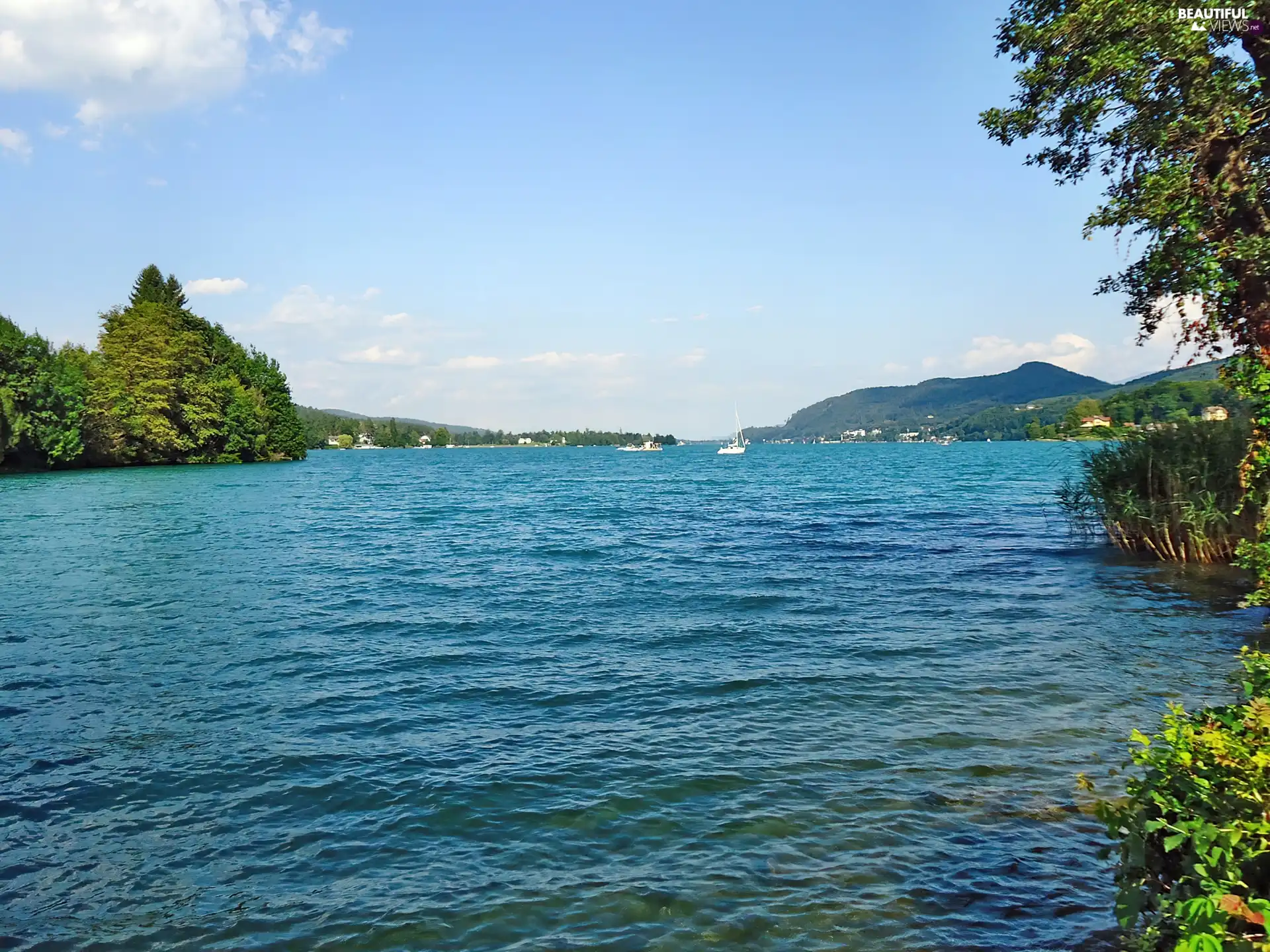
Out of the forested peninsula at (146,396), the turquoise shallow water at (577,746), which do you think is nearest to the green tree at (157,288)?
the forested peninsula at (146,396)

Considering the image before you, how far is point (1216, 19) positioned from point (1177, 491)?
53.7ft

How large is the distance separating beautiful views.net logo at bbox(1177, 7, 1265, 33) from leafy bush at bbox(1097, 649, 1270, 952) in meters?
6.90

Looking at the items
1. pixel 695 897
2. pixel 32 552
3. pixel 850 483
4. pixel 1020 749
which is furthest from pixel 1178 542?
pixel 850 483

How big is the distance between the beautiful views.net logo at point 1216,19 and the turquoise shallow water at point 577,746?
311 inches

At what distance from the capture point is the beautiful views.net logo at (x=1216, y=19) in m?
8.05

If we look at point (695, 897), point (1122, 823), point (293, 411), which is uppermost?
point (293, 411)

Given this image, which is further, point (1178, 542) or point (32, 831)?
point (1178, 542)

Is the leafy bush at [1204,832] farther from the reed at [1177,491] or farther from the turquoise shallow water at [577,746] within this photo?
the reed at [1177,491]

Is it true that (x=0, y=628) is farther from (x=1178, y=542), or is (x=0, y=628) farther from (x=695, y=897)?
(x=1178, y=542)

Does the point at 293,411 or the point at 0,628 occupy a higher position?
the point at 293,411

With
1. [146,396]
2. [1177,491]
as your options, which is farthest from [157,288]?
[1177,491]

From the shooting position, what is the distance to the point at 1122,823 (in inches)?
177

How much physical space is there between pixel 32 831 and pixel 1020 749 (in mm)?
10831

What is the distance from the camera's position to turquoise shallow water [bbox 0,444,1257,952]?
21.8 feet
